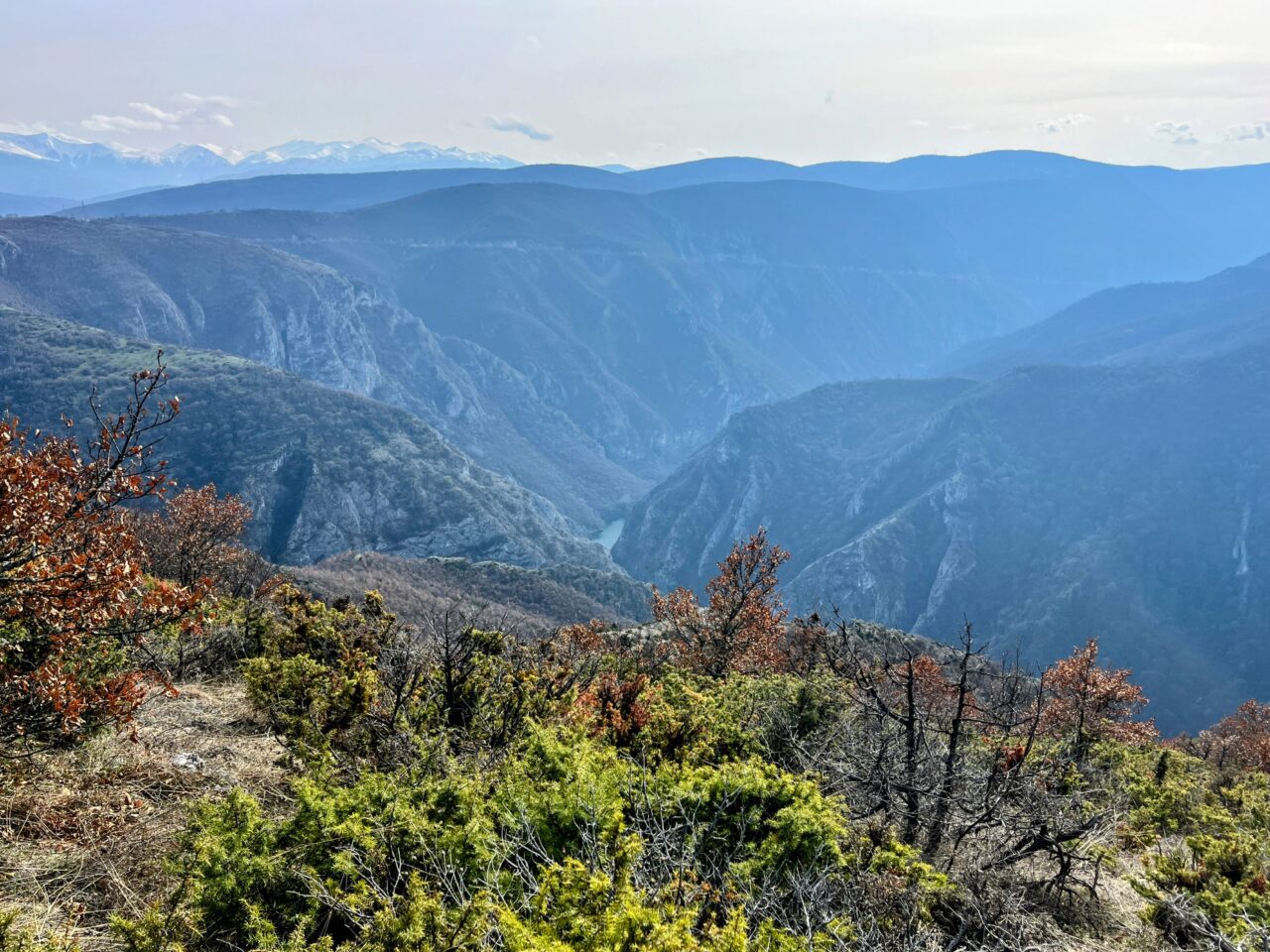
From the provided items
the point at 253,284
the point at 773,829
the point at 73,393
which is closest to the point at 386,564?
the point at 73,393

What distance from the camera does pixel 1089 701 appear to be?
20797mm

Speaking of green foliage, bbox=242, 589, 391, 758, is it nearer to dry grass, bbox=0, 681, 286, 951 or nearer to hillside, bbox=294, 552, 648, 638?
dry grass, bbox=0, 681, 286, 951

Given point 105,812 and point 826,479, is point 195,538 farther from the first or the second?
point 826,479

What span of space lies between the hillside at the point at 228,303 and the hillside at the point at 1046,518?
45849 mm

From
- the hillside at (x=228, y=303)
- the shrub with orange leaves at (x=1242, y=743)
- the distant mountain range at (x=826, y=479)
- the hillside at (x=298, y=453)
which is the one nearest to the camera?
the shrub with orange leaves at (x=1242, y=743)

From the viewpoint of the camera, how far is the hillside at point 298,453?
91.4 meters

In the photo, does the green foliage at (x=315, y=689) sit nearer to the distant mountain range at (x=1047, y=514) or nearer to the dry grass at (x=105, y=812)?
the dry grass at (x=105, y=812)

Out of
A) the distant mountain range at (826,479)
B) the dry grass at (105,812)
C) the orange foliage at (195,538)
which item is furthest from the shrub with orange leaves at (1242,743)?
the distant mountain range at (826,479)

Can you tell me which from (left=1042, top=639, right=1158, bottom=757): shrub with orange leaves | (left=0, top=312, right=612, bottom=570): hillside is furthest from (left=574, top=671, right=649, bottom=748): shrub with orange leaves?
(left=0, top=312, right=612, bottom=570): hillside

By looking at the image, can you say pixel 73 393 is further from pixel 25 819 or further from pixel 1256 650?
pixel 1256 650

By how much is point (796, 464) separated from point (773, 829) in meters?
163

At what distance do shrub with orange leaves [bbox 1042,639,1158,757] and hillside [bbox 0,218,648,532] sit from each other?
155 m

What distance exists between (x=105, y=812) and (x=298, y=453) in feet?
343

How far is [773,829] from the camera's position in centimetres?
661
